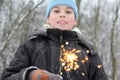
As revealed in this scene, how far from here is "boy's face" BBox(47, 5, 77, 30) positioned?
3.01 meters

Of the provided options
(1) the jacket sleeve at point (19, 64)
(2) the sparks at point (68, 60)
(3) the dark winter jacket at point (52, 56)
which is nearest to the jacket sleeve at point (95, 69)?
(3) the dark winter jacket at point (52, 56)

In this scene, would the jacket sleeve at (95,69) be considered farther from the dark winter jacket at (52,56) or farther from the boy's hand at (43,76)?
the boy's hand at (43,76)

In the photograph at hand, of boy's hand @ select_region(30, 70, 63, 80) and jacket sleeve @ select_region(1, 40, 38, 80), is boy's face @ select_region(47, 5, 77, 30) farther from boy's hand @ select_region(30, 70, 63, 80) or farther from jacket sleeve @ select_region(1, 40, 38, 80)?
boy's hand @ select_region(30, 70, 63, 80)

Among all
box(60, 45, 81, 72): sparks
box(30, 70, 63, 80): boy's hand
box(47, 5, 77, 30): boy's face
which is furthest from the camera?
box(47, 5, 77, 30): boy's face

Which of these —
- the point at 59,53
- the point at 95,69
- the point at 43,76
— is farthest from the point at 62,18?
the point at 43,76

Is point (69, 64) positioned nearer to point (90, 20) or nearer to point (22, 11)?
point (22, 11)

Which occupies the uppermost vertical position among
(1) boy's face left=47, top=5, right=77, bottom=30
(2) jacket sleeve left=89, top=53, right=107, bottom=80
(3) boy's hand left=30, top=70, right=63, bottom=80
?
(1) boy's face left=47, top=5, right=77, bottom=30

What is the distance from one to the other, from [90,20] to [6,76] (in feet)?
84.2

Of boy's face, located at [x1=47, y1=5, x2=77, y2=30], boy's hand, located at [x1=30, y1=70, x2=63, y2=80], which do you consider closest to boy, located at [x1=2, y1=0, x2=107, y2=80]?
boy's face, located at [x1=47, y1=5, x2=77, y2=30]

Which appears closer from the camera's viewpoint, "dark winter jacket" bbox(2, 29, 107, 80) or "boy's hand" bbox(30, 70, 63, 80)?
"boy's hand" bbox(30, 70, 63, 80)

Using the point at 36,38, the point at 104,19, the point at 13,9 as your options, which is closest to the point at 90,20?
the point at 104,19

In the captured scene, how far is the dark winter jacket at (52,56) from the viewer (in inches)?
114

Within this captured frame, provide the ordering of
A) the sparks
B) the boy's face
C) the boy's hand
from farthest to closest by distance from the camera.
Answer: the boy's face
the sparks
the boy's hand

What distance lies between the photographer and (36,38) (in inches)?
119
